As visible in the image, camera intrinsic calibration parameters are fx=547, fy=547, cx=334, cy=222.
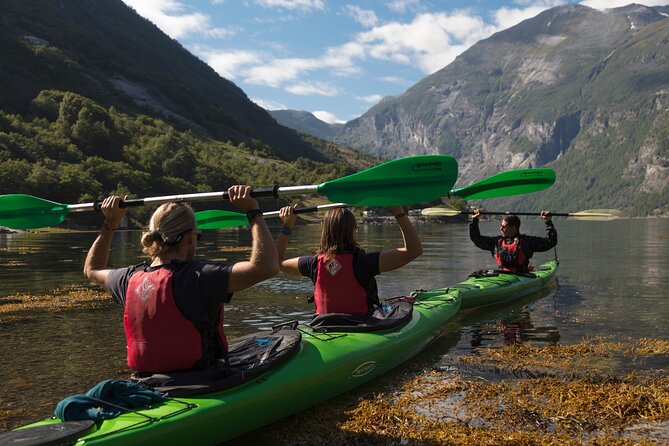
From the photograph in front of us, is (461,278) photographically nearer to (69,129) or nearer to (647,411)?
(647,411)

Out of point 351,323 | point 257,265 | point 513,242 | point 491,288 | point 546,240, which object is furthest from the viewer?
point 513,242

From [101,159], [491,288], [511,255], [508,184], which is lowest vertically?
[491,288]

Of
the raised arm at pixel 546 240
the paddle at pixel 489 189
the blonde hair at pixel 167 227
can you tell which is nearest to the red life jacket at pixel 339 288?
the paddle at pixel 489 189

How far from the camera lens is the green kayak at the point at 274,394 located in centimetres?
446

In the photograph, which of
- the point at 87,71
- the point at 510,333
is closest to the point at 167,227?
the point at 510,333

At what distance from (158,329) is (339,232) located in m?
3.15

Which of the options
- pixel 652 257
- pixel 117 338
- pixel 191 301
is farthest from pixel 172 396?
pixel 652 257

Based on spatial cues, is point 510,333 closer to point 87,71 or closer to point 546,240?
point 546,240

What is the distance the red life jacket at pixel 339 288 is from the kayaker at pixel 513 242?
7652 mm

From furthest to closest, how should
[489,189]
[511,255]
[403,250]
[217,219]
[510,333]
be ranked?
[511,255] < [489,189] < [510,333] < [217,219] < [403,250]

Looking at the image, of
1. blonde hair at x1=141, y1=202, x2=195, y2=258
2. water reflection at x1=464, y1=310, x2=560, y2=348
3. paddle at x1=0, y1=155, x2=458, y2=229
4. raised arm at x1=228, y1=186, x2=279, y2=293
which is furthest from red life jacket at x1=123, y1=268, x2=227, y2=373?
water reflection at x1=464, y1=310, x2=560, y2=348

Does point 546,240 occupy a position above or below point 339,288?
above

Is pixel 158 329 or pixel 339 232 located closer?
pixel 158 329

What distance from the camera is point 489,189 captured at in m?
11.8
